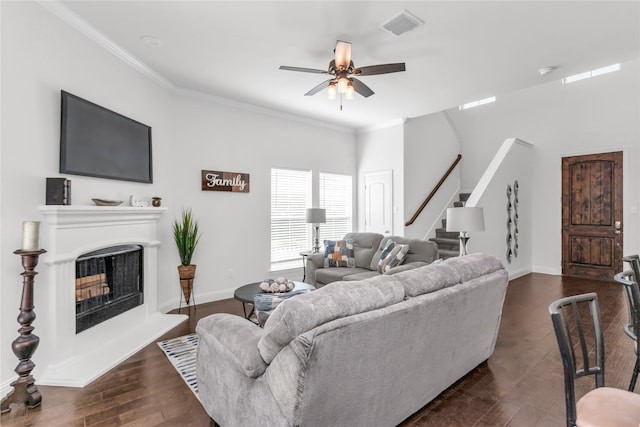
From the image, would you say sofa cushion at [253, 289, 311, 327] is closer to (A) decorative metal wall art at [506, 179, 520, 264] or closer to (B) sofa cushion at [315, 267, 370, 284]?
(B) sofa cushion at [315, 267, 370, 284]

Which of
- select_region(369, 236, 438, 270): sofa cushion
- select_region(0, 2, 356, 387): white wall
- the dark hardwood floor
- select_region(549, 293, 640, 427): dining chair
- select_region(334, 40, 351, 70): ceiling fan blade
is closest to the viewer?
select_region(549, 293, 640, 427): dining chair

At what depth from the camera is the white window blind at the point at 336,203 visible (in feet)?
20.8

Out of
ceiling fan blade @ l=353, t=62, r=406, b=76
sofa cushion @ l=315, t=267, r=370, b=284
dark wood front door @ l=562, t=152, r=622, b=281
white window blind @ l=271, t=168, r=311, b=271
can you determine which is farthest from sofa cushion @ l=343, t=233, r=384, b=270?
dark wood front door @ l=562, t=152, r=622, b=281

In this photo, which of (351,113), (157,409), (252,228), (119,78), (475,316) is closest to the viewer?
(157,409)

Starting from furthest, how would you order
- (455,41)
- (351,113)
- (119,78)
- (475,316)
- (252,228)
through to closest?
1. (351,113)
2. (252,228)
3. (119,78)
4. (455,41)
5. (475,316)

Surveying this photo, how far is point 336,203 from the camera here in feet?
21.5

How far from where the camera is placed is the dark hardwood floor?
6.84ft

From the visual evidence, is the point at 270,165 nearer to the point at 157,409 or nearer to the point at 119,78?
the point at 119,78

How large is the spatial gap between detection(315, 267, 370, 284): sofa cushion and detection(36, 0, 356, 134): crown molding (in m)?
2.76

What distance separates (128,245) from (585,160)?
768cm

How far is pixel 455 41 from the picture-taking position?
3.17 metres

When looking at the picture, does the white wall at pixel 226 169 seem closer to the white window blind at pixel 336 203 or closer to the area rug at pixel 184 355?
the white window blind at pixel 336 203

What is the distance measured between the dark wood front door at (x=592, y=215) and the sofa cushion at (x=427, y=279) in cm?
561

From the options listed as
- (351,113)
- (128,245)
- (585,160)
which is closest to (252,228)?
(128,245)
